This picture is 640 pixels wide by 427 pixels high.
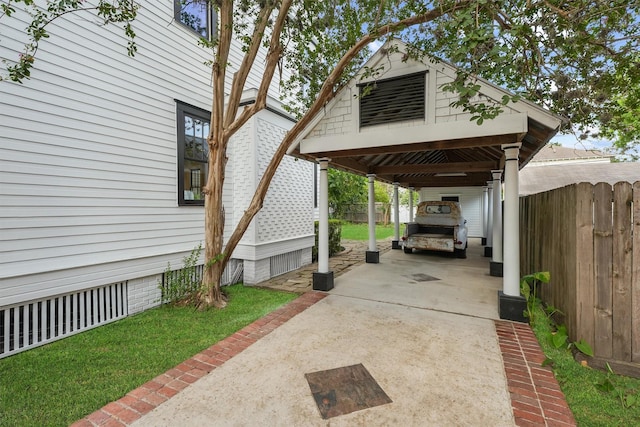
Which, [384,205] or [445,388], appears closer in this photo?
[445,388]

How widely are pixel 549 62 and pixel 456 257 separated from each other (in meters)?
6.53

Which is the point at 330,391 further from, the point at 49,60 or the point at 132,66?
the point at 132,66

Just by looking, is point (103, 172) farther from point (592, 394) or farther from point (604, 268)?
point (604, 268)

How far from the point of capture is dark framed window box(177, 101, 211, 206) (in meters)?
5.69

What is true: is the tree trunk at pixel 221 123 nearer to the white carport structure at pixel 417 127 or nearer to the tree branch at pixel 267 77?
the tree branch at pixel 267 77

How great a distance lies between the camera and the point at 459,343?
3.69 metres

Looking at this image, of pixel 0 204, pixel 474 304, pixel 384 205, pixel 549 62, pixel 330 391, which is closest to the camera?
pixel 330 391

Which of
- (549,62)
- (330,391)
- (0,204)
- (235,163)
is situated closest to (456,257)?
(549,62)

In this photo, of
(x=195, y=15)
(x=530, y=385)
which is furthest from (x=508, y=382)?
(x=195, y=15)

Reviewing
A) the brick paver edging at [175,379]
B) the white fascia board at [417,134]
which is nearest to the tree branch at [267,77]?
the white fascia board at [417,134]

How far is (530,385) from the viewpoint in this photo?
2.80m

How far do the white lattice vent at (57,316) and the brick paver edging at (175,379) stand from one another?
7.35 ft

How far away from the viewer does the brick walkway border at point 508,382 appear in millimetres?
2381

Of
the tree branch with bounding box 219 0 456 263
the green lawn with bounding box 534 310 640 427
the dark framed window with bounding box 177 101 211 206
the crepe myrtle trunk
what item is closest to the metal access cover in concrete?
the green lawn with bounding box 534 310 640 427
